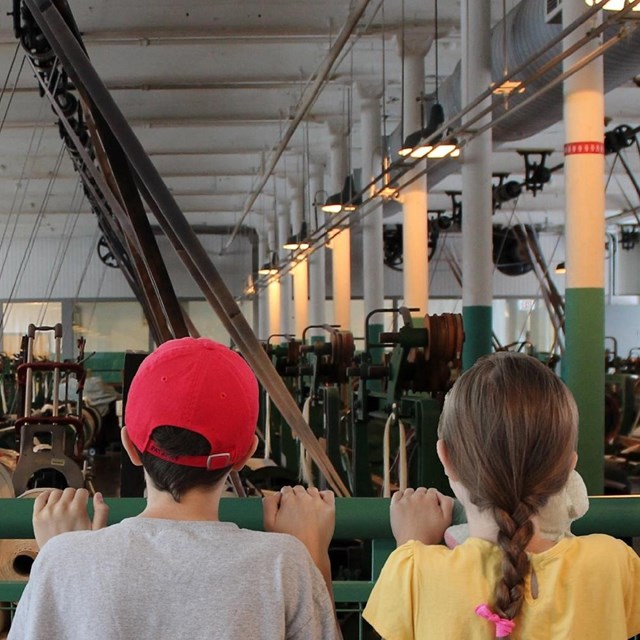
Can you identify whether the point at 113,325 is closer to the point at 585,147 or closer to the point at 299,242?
the point at 299,242

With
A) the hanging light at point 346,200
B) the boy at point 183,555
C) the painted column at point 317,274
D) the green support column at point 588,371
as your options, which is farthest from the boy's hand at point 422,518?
the painted column at point 317,274

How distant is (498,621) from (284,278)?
1945 centimetres

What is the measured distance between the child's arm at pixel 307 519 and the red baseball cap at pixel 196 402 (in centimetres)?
17

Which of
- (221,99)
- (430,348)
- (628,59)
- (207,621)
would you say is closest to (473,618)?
(207,621)

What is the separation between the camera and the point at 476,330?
26.3 ft

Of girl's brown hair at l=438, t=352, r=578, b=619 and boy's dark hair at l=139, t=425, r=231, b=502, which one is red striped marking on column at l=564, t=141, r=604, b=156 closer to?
girl's brown hair at l=438, t=352, r=578, b=619

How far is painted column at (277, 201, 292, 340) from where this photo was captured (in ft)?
63.2

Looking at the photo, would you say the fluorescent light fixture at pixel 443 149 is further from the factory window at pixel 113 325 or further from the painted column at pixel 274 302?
the factory window at pixel 113 325

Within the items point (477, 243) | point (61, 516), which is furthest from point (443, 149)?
point (61, 516)

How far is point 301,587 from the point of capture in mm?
1087

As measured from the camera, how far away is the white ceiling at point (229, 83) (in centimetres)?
904

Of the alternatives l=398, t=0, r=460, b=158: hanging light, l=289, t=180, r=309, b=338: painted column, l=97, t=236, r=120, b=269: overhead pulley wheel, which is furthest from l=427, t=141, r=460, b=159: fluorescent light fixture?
l=289, t=180, r=309, b=338: painted column

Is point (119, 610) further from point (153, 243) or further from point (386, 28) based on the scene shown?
point (386, 28)

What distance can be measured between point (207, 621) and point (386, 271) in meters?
21.8
